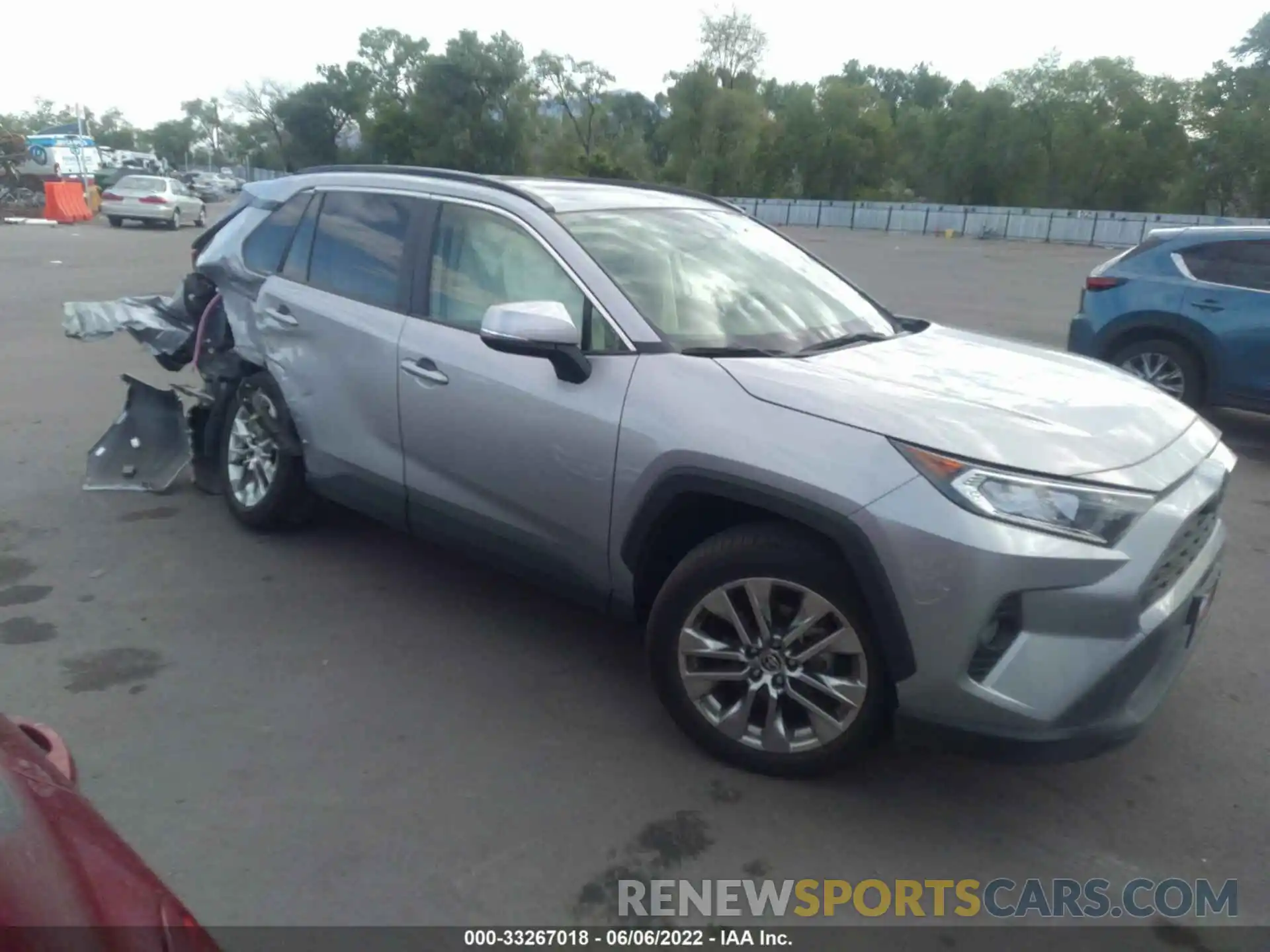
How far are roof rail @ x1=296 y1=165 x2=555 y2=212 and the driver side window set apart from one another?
0.42 ft

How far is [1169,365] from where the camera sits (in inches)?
322

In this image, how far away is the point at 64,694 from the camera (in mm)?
3836

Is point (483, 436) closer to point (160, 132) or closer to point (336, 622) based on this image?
point (336, 622)

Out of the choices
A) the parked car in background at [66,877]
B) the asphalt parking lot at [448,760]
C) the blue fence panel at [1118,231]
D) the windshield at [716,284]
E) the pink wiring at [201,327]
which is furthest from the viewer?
the blue fence panel at [1118,231]

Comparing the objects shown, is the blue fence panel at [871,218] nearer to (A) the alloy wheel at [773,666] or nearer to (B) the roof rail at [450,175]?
(B) the roof rail at [450,175]

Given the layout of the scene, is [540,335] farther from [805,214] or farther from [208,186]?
[208,186]

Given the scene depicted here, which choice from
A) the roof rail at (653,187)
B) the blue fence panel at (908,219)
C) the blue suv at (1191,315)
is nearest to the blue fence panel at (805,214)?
the blue fence panel at (908,219)

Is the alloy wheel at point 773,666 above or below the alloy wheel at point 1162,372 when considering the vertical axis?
below

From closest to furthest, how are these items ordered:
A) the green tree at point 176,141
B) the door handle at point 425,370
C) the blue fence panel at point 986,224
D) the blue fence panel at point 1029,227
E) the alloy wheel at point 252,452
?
1. the door handle at point 425,370
2. the alloy wheel at point 252,452
3. the blue fence panel at point 1029,227
4. the blue fence panel at point 986,224
5. the green tree at point 176,141

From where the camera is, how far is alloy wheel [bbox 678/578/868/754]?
3150 mm

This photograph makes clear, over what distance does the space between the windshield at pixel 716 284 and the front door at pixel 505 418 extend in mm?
228

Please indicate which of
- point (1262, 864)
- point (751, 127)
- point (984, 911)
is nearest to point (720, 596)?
point (984, 911)

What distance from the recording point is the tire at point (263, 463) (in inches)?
200

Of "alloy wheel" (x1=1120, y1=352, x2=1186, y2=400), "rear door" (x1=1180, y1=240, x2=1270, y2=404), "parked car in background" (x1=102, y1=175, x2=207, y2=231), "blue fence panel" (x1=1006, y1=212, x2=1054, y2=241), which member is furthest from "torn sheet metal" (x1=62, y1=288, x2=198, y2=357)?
"blue fence panel" (x1=1006, y1=212, x2=1054, y2=241)
